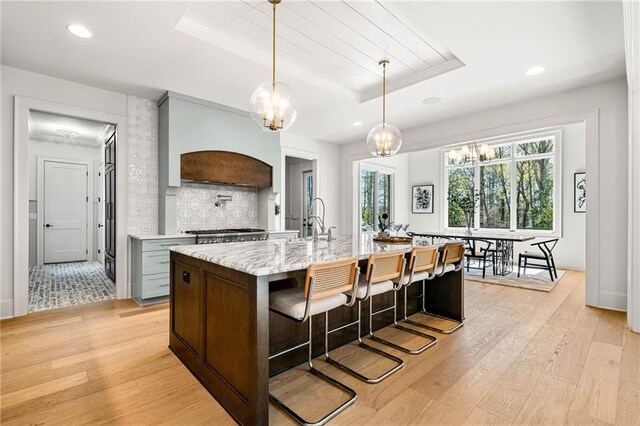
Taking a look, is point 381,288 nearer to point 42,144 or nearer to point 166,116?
point 166,116

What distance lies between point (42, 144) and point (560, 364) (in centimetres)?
923

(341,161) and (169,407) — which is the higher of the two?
(341,161)

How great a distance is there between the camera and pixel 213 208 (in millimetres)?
4906

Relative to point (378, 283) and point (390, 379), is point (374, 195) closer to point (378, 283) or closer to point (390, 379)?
point (378, 283)

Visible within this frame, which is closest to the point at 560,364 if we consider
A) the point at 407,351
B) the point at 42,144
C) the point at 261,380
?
the point at 407,351

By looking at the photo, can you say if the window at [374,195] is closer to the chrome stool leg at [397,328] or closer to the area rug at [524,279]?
the area rug at [524,279]

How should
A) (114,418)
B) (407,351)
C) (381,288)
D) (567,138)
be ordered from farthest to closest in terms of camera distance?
(567,138) → (407,351) → (381,288) → (114,418)

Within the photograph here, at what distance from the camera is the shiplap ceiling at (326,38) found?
2559 millimetres

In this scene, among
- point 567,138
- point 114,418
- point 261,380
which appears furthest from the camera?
point 567,138

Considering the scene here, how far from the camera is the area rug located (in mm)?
4761

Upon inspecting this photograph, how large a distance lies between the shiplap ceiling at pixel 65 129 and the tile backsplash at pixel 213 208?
163 cm

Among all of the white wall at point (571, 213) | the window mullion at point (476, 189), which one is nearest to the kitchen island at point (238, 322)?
the white wall at point (571, 213)

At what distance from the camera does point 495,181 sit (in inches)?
302

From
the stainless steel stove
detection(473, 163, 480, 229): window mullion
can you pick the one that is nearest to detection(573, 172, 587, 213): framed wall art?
detection(473, 163, 480, 229): window mullion
